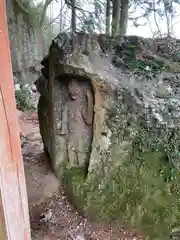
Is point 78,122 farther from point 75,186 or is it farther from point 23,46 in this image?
point 23,46

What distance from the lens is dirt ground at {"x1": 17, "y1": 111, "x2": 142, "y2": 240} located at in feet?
8.53

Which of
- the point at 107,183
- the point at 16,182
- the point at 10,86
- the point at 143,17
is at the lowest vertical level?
the point at 107,183

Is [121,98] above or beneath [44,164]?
above

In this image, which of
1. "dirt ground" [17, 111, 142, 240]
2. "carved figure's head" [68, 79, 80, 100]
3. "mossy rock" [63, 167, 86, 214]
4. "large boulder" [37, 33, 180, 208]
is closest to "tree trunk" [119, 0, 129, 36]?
"large boulder" [37, 33, 180, 208]

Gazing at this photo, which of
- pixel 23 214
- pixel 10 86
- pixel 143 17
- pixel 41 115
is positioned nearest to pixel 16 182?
pixel 23 214

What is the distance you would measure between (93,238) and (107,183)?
0.52m

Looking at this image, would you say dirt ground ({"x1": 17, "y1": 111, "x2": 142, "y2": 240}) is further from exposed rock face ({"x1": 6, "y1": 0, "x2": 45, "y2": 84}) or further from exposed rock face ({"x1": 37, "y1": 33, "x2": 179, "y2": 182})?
exposed rock face ({"x1": 6, "y1": 0, "x2": 45, "y2": 84})

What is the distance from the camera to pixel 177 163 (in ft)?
8.27

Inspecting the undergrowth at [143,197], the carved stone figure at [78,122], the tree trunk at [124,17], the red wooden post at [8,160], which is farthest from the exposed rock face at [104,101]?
the red wooden post at [8,160]

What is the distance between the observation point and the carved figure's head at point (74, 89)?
2.94m

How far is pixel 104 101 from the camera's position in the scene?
2.75 m

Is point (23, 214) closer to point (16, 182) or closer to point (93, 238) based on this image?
point (16, 182)

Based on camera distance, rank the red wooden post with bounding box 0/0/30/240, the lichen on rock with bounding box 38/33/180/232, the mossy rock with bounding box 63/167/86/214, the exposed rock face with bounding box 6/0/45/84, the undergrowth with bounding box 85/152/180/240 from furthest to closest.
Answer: the exposed rock face with bounding box 6/0/45/84 → the mossy rock with bounding box 63/167/86/214 → the lichen on rock with bounding box 38/33/180/232 → the undergrowth with bounding box 85/152/180/240 → the red wooden post with bounding box 0/0/30/240

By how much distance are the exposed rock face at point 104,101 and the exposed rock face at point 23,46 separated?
4.53 meters
